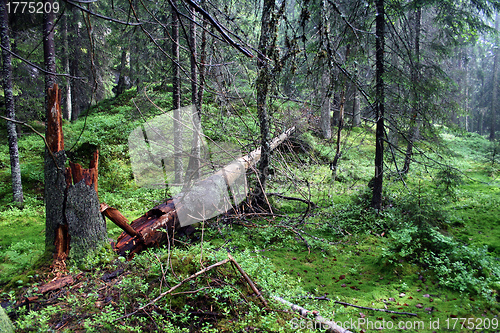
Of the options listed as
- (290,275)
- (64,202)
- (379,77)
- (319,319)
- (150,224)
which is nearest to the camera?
(319,319)

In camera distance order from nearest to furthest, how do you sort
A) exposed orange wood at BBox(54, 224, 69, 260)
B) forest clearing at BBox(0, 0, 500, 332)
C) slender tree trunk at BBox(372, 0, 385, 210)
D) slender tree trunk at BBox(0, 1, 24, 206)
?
forest clearing at BBox(0, 0, 500, 332) < exposed orange wood at BBox(54, 224, 69, 260) < slender tree trunk at BBox(372, 0, 385, 210) < slender tree trunk at BBox(0, 1, 24, 206)

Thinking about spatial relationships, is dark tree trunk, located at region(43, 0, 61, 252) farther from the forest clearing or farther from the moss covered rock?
the moss covered rock

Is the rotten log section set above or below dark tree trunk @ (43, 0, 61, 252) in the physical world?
below

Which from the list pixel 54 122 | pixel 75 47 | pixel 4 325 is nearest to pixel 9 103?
pixel 54 122

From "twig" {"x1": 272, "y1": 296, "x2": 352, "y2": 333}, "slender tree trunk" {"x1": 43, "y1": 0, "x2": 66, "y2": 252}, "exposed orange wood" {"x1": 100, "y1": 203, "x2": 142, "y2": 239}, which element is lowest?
"twig" {"x1": 272, "y1": 296, "x2": 352, "y2": 333}

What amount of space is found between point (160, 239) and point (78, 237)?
4.56 feet

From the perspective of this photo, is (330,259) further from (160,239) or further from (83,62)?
(83,62)

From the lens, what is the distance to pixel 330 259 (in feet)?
16.7

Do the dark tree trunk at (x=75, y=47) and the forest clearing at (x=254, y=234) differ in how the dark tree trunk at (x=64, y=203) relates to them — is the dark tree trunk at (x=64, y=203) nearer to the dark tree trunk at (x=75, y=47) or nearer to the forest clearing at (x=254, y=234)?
the forest clearing at (x=254, y=234)

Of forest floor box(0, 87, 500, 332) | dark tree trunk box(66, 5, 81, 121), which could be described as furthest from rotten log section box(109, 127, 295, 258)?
dark tree trunk box(66, 5, 81, 121)

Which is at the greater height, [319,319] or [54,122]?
[54,122]

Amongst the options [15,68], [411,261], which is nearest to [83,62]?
[15,68]

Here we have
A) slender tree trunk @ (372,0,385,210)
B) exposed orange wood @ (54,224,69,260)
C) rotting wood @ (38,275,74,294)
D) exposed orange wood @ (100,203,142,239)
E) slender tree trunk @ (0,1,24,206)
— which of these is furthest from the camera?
slender tree trunk @ (0,1,24,206)

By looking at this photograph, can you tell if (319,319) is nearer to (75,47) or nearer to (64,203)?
(64,203)
